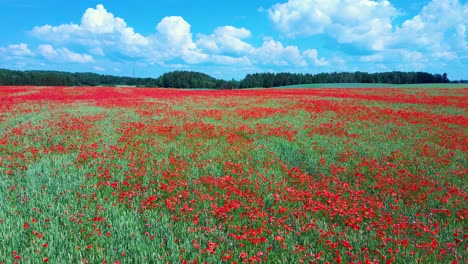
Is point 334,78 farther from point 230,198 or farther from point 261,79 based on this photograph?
point 230,198

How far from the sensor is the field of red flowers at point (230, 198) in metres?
4.59

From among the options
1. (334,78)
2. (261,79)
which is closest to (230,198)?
(261,79)

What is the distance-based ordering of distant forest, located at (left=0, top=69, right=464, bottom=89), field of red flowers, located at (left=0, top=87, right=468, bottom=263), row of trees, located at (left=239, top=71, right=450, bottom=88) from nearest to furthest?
field of red flowers, located at (left=0, top=87, right=468, bottom=263) < distant forest, located at (left=0, top=69, right=464, bottom=89) < row of trees, located at (left=239, top=71, right=450, bottom=88)

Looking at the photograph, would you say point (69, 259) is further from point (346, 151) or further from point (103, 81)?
point (103, 81)

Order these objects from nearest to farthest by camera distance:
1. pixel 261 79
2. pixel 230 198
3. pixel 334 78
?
pixel 230 198, pixel 261 79, pixel 334 78

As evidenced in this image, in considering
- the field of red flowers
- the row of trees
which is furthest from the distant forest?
the field of red flowers

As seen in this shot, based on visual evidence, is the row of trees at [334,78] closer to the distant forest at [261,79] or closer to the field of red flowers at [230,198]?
the distant forest at [261,79]

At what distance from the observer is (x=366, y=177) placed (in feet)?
27.3

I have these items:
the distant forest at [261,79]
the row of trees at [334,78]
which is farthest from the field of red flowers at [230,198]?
the row of trees at [334,78]

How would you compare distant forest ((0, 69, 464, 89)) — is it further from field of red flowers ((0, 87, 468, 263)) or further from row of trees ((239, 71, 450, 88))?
field of red flowers ((0, 87, 468, 263))

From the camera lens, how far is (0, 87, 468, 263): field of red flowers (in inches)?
181

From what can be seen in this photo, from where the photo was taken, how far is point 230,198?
264 inches

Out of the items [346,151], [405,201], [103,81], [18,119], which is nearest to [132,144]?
[346,151]

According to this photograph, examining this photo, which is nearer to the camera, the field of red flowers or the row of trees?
the field of red flowers
